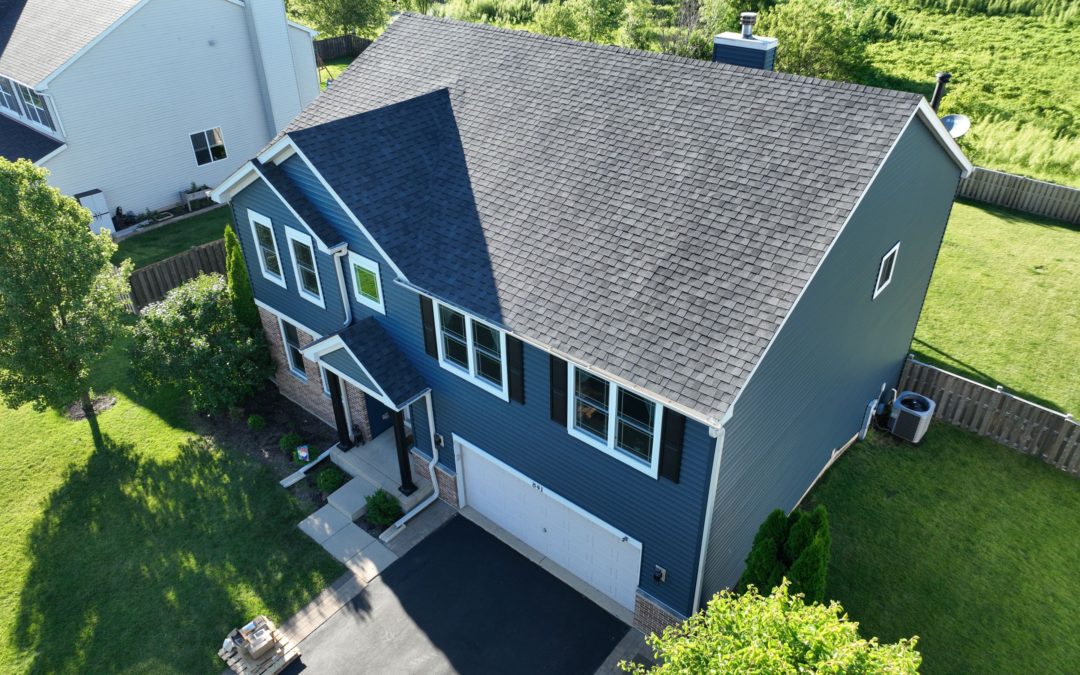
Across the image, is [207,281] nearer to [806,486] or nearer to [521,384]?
[521,384]

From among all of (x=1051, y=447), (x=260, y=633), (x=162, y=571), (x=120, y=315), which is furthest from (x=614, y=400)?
(x=120, y=315)

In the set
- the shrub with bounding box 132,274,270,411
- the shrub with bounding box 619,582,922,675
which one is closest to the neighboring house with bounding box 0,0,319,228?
the shrub with bounding box 132,274,270,411

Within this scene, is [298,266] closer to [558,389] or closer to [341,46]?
[558,389]

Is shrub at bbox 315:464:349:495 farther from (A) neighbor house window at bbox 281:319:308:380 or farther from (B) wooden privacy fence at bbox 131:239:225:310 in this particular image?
(B) wooden privacy fence at bbox 131:239:225:310

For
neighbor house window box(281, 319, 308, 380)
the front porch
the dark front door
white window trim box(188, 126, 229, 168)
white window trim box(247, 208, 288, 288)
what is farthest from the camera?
white window trim box(188, 126, 229, 168)

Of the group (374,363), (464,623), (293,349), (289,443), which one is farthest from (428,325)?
(293,349)

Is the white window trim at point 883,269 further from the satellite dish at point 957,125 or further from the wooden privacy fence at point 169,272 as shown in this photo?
the wooden privacy fence at point 169,272

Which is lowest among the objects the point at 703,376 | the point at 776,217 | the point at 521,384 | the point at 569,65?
the point at 521,384

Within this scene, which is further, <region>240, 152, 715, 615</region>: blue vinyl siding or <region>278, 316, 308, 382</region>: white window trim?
<region>278, 316, 308, 382</region>: white window trim
